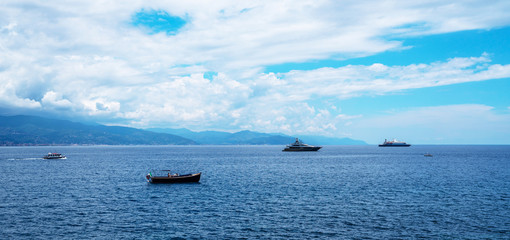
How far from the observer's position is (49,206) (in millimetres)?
61312

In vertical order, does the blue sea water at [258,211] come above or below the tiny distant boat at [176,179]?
below

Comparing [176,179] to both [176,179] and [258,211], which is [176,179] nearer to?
[176,179]

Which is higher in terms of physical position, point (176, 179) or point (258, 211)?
point (176, 179)

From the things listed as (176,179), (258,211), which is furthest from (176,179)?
(258,211)

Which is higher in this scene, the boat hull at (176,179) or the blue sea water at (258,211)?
the boat hull at (176,179)

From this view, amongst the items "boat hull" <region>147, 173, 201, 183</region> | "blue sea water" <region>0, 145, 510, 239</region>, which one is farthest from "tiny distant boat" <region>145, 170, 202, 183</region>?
"blue sea water" <region>0, 145, 510, 239</region>

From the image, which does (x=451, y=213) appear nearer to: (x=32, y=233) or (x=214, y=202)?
(x=214, y=202)

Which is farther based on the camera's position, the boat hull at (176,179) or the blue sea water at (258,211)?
the boat hull at (176,179)

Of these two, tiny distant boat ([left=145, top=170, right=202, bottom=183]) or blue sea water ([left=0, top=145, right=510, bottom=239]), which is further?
tiny distant boat ([left=145, top=170, right=202, bottom=183])

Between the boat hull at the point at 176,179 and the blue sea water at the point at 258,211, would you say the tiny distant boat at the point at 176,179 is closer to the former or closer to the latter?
the boat hull at the point at 176,179

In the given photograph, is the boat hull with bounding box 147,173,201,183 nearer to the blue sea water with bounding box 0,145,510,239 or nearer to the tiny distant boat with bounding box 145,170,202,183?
the tiny distant boat with bounding box 145,170,202,183

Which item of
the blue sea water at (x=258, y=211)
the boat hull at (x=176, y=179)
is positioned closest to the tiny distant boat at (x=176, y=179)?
the boat hull at (x=176, y=179)

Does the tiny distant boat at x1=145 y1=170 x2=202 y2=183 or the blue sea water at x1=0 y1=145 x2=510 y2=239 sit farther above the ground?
the tiny distant boat at x1=145 y1=170 x2=202 y2=183

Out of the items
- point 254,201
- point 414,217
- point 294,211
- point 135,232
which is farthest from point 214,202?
point 414,217
